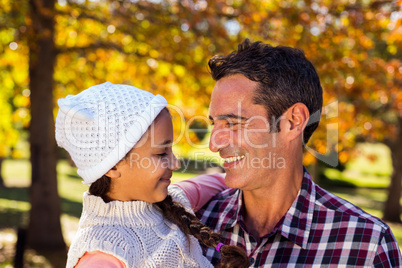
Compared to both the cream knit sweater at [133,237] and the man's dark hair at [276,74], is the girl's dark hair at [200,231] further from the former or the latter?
the man's dark hair at [276,74]

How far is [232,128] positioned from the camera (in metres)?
2.29

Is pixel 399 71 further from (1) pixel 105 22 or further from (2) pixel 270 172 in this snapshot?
(2) pixel 270 172

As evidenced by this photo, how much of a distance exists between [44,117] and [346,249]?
6.62 meters

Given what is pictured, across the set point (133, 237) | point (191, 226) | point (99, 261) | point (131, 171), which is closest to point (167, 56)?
point (131, 171)

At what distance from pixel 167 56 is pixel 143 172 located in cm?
463

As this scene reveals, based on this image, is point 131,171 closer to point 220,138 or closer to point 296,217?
point 220,138

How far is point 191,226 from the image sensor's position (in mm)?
2045

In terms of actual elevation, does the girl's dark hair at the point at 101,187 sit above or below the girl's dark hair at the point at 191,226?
above

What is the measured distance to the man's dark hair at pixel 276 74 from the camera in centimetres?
226

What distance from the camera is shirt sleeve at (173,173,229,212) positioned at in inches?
95.0

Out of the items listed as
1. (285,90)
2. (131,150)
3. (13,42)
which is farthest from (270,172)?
(13,42)

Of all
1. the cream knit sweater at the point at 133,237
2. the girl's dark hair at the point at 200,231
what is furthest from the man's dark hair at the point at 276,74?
the cream knit sweater at the point at 133,237

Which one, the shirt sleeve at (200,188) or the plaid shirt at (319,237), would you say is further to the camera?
the shirt sleeve at (200,188)

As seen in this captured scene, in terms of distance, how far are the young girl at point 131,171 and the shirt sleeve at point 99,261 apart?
0.15 metres
